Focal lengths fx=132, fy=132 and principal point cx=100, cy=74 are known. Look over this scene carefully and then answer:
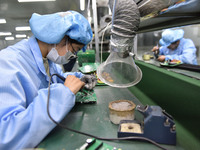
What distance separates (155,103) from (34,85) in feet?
3.45

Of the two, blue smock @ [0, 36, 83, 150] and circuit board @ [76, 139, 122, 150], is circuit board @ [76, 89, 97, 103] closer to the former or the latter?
blue smock @ [0, 36, 83, 150]

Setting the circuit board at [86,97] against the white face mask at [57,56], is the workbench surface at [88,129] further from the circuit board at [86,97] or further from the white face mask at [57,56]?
the white face mask at [57,56]

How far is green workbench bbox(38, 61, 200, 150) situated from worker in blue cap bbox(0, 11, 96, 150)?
0.12 metres

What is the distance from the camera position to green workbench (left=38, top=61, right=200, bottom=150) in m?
0.68

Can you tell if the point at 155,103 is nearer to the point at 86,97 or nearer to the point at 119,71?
the point at 119,71

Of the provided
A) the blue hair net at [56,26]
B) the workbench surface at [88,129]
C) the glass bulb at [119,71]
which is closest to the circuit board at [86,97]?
the workbench surface at [88,129]

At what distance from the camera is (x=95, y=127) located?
0.83m

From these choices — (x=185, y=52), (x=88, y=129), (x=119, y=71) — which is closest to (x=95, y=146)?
(x=88, y=129)

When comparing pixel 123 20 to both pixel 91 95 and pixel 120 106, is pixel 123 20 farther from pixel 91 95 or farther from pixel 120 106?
pixel 91 95

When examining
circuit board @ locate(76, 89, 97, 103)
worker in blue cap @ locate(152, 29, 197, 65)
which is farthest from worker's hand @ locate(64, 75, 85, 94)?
worker in blue cap @ locate(152, 29, 197, 65)

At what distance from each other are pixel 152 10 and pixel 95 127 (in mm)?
811

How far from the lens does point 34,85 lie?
0.89 meters

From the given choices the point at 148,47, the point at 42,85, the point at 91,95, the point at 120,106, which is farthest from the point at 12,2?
the point at 148,47

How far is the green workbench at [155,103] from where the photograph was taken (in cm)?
68
